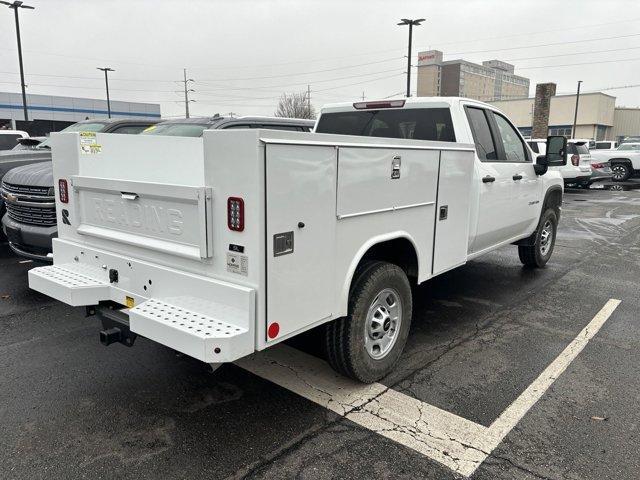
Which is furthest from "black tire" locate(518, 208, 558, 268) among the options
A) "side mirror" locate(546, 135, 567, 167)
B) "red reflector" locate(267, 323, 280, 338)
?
"red reflector" locate(267, 323, 280, 338)

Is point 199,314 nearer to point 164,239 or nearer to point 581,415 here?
point 164,239

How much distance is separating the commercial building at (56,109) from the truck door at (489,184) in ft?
165

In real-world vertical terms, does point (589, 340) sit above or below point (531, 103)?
below

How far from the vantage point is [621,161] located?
22875 millimetres

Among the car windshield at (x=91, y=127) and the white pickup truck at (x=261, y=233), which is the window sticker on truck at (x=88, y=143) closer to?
the white pickup truck at (x=261, y=233)

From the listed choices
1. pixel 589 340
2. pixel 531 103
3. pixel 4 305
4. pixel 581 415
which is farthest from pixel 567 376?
pixel 531 103

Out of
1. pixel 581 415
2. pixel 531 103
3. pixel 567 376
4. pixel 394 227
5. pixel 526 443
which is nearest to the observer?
pixel 526 443

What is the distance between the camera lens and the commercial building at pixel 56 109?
52156 millimetres

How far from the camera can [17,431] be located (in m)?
3.17

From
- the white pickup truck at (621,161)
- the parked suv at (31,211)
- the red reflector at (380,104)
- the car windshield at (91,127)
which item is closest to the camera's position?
the red reflector at (380,104)

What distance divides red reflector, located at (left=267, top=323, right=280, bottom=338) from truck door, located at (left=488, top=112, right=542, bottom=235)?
368 cm

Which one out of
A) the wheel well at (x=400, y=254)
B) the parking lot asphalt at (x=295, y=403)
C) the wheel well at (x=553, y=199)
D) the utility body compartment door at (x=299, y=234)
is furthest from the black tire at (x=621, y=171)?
the utility body compartment door at (x=299, y=234)

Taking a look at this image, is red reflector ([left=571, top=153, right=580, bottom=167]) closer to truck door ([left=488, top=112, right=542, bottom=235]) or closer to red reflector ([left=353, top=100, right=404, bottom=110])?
truck door ([left=488, top=112, right=542, bottom=235])

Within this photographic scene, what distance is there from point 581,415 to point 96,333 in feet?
13.3
